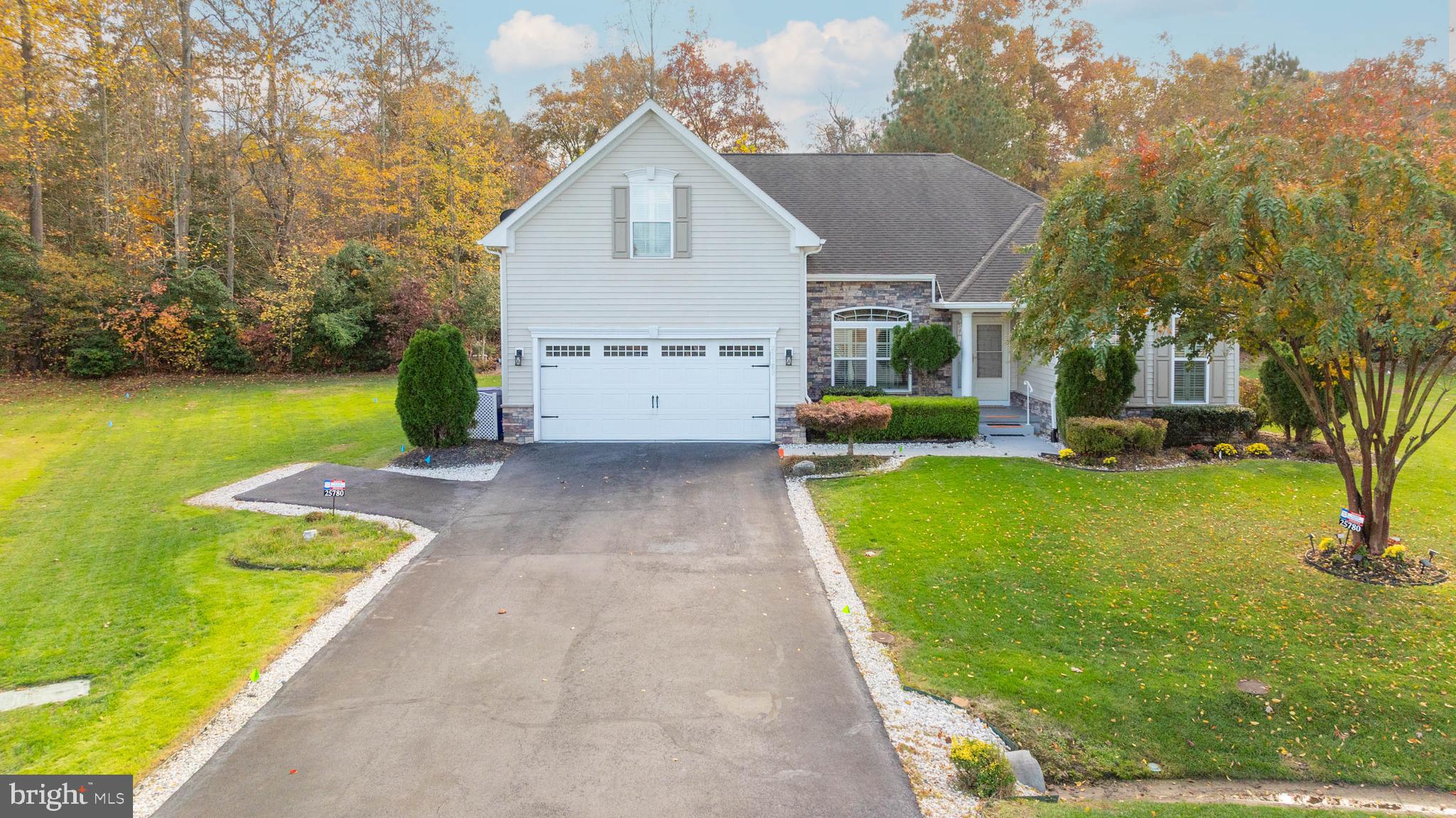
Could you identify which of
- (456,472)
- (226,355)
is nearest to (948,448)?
(456,472)

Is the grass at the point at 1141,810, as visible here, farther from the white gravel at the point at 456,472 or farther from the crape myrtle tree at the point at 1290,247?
the white gravel at the point at 456,472

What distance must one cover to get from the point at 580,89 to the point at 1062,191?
105 ft

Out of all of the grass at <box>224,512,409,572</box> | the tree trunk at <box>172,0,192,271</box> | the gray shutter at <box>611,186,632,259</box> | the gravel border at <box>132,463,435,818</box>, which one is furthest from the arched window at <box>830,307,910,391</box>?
the tree trunk at <box>172,0,192,271</box>

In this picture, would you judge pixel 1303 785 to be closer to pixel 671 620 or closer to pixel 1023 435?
pixel 671 620

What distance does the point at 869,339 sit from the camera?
18562mm

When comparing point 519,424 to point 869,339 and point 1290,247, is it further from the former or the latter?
point 1290,247

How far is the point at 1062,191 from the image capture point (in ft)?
31.6

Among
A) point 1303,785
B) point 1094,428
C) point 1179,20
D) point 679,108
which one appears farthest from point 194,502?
point 1179,20

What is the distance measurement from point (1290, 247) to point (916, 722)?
5.86 m

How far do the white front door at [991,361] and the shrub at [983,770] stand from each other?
570 inches

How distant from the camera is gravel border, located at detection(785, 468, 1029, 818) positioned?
523cm

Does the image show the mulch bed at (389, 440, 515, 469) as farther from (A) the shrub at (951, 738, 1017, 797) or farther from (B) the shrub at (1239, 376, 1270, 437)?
(B) the shrub at (1239, 376, 1270, 437)

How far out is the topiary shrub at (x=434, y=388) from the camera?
15.0 m

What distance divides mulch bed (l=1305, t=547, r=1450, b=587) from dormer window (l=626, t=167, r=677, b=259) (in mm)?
11934
